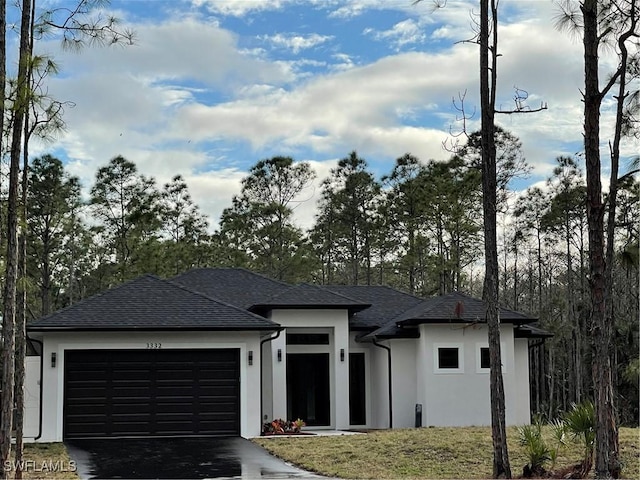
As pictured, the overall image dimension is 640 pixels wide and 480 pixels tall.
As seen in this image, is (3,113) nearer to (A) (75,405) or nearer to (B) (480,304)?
(A) (75,405)

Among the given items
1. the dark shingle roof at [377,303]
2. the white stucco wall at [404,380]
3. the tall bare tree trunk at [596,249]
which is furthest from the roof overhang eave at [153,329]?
the tall bare tree trunk at [596,249]

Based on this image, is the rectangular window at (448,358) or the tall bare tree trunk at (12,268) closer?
the tall bare tree trunk at (12,268)

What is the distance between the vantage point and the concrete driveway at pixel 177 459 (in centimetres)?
1298

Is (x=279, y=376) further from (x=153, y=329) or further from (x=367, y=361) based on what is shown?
(x=153, y=329)

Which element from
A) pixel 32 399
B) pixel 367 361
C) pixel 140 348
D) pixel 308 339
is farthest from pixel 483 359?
pixel 32 399

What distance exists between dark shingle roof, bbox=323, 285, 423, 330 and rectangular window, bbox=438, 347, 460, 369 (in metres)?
2.41

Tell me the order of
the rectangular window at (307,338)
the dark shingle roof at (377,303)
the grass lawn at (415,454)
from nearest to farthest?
1. the grass lawn at (415,454)
2. the rectangular window at (307,338)
3. the dark shingle roof at (377,303)

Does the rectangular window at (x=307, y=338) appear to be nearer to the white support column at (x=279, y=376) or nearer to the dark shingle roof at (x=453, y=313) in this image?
the white support column at (x=279, y=376)

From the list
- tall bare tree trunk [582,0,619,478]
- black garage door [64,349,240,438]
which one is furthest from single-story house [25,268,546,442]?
tall bare tree trunk [582,0,619,478]

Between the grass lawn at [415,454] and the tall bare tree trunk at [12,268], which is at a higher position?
the tall bare tree trunk at [12,268]

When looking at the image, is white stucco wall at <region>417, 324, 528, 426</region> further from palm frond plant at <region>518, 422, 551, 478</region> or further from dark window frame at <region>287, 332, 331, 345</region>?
palm frond plant at <region>518, 422, 551, 478</region>

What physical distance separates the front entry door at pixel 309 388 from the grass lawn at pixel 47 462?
6864 millimetres

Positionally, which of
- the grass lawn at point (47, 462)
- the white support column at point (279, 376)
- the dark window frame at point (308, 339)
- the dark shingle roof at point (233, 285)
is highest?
the dark shingle roof at point (233, 285)

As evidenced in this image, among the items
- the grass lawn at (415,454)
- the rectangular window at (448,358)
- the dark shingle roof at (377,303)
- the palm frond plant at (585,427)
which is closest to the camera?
the palm frond plant at (585,427)
